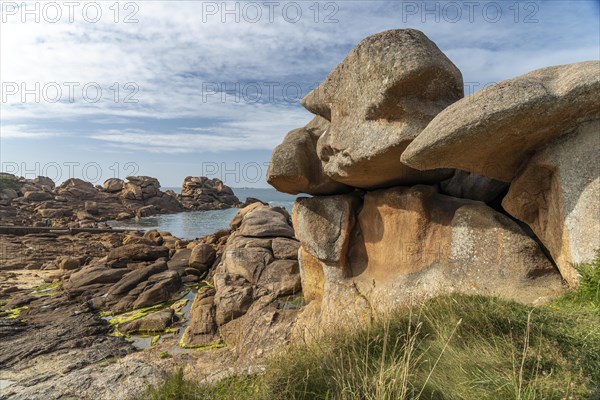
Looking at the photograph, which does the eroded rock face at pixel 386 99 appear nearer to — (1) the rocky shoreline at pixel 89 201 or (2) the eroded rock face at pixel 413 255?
(2) the eroded rock face at pixel 413 255

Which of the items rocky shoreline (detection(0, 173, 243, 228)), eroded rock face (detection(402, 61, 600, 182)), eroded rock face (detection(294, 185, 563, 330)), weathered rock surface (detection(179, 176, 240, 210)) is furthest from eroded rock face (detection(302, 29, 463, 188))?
weathered rock surface (detection(179, 176, 240, 210))

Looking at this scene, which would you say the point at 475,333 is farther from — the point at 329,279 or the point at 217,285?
the point at 217,285

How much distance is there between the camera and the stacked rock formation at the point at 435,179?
5.83 meters

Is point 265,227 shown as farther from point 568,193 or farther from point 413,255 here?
point 568,193

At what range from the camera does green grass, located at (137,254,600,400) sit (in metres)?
3.39

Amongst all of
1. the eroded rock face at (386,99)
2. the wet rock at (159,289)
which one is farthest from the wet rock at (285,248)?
the eroded rock face at (386,99)

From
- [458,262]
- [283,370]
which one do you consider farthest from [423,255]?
[283,370]

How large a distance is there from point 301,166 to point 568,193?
5.67m

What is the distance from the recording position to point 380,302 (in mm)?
7977

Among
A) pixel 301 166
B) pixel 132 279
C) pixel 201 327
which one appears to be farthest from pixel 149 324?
pixel 301 166

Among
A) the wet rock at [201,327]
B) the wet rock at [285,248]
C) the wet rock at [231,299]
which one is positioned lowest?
the wet rock at [201,327]

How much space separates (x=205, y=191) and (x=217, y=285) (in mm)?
67143

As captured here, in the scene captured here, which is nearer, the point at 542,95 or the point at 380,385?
the point at 380,385

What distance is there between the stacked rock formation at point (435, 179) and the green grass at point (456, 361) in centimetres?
123
